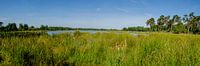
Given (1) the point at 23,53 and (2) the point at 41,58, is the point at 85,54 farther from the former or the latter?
(1) the point at 23,53

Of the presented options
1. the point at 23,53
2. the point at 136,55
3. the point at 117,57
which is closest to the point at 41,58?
the point at 23,53

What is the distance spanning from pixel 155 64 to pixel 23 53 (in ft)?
9.98

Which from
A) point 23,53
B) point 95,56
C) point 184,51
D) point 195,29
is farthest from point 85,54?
point 195,29

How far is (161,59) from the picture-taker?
575cm

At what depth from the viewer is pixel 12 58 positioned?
5.39 m

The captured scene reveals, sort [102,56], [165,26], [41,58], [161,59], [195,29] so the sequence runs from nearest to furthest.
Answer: [161,59]
[41,58]
[102,56]
[195,29]
[165,26]

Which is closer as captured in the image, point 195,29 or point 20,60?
point 20,60

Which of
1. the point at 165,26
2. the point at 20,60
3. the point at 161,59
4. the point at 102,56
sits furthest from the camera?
the point at 165,26

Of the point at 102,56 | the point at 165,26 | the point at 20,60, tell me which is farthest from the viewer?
the point at 165,26

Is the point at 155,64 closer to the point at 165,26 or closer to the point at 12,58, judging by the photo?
the point at 12,58

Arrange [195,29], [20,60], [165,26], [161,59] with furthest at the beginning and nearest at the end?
[165,26] → [195,29] → [161,59] → [20,60]

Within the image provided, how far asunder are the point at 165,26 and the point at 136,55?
94150 millimetres

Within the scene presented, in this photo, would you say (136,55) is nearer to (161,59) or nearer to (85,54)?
(161,59)

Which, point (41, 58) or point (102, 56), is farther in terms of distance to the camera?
point (102, 56)
